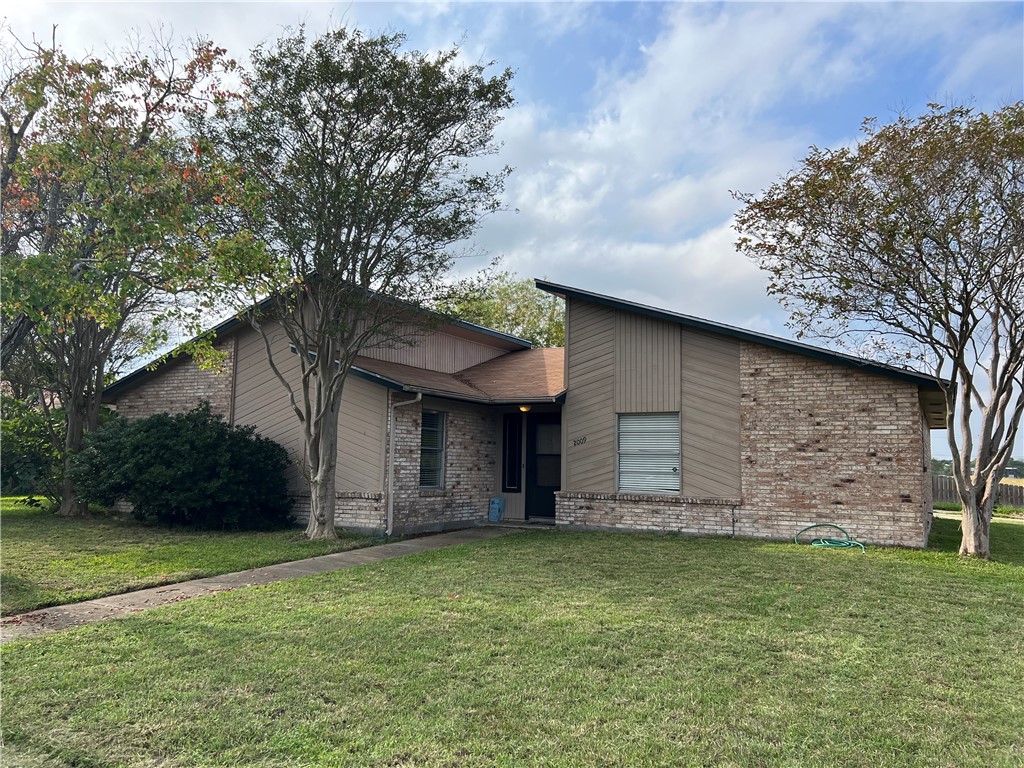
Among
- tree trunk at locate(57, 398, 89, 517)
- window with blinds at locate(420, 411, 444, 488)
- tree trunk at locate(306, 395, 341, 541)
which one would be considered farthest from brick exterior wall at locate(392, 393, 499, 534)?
tree trunk at locate(57, 398, 89, 517)

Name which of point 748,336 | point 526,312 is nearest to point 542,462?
point 748,336

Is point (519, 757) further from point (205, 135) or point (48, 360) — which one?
point (48, 360)

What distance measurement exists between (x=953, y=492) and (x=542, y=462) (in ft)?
67.0

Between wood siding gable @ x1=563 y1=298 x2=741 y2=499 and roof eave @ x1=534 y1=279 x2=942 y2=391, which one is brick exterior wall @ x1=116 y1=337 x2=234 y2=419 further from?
wood siding gable @ x1=563 y1=298 x2=741 y2=499

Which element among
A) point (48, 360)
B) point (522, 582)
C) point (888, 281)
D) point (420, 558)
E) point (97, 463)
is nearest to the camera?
point (522, 582)

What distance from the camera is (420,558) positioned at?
9.41 metres

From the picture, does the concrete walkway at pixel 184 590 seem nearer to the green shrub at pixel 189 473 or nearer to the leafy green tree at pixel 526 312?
the green shrub at pixel 189 473

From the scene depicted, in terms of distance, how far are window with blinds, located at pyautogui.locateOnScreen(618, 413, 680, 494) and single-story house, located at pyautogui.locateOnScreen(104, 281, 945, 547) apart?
26 mm

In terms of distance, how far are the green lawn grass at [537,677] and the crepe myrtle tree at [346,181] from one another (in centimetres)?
514

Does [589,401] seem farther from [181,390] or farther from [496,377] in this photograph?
[181,390]

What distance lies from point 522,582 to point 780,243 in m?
7.07

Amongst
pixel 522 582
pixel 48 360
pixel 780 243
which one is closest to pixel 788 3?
pixel 780 243

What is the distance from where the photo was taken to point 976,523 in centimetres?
1018

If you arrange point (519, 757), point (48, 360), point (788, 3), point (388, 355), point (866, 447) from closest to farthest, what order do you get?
point (519, 757)
point (788, 3)
point (866, 447)
point (388, 355)
point (48, 360)
